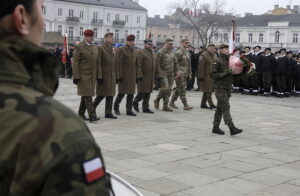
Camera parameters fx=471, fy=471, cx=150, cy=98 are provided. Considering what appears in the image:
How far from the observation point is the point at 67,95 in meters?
16.5

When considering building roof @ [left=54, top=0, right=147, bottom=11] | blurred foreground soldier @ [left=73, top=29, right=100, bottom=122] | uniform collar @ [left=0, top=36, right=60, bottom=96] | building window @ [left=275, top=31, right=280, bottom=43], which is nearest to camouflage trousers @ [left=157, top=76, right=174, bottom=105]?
blurred foreground soldier @ [left=73, top=29, right=100, bottom=122]

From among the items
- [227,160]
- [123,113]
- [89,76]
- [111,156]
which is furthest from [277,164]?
[123,113]

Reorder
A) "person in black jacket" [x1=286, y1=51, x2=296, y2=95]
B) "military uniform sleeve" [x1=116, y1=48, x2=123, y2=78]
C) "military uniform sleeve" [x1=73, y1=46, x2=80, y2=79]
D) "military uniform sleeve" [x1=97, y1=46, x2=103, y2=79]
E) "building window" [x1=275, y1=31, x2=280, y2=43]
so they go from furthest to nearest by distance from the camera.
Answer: "building window" [x1=275, y1=31, x2=280, y2=43], "person in black jacket" [x1=286, y1=51, x2=296, y2=95], "military uniform sleeve" [x1=116, y1=48, x2=123, y2=78], "military uniform sleeve" [x1=97, y1=46, x2=103, y2=79], "military uniform sleeve" [x1=73, y1=46, x2=80, y2=79]

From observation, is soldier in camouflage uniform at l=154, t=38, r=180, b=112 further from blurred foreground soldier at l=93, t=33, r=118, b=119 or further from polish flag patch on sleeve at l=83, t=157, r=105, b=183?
polish flag patch on sleeve at l=83, t=157, r=105, b=183

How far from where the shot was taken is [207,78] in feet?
46.6

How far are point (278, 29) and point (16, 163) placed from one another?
95.9m

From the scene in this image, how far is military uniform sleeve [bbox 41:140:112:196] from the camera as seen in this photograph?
45.9 inches

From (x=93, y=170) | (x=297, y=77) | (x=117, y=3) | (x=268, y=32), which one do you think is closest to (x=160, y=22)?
(x=117, y=3)

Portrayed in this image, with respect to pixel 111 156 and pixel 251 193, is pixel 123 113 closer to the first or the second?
pixel 111 156

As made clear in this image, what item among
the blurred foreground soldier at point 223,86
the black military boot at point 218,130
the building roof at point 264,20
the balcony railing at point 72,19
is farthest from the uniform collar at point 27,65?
the building roof at point 264,20

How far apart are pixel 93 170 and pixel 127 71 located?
35.7 feet

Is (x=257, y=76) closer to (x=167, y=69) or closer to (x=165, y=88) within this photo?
(x=167, y=69)

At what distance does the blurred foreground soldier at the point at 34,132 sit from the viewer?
3.84ft

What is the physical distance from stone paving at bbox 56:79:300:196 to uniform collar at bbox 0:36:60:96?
13.7 feet
